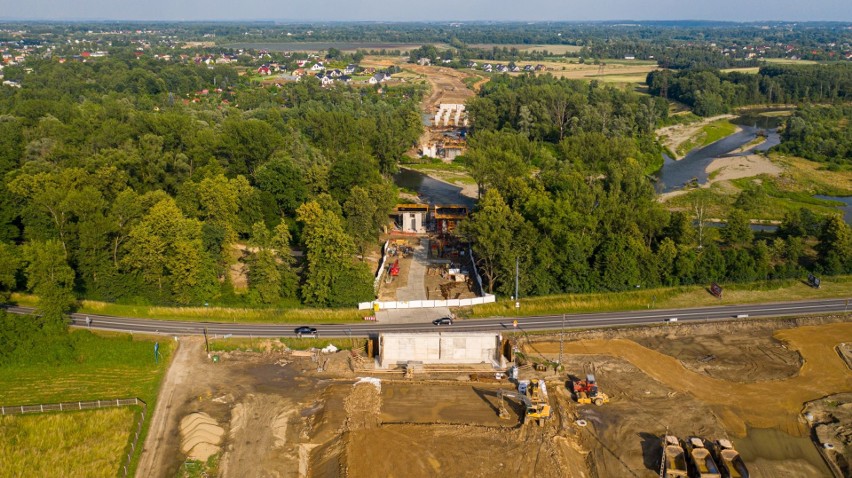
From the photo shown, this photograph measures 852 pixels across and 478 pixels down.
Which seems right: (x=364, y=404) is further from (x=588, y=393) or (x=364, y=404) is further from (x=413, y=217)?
(x=413, y=217)

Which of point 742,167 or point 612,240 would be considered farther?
point 742,167

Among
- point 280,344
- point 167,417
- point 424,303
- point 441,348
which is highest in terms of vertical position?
point 424,303

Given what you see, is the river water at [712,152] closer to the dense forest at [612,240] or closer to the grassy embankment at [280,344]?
the dense forest at [612,240]

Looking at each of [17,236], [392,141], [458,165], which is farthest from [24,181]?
[458,165]

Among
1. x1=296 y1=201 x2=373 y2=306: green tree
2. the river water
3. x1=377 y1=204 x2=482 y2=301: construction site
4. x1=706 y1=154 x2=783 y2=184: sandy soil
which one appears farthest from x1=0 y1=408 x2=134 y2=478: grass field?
x1=706 y1=154 x2=783 y2=184: sandy soil

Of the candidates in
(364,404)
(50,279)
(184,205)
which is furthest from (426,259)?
(50,279)

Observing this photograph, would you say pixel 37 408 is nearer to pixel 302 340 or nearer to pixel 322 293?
pixel 302 340
